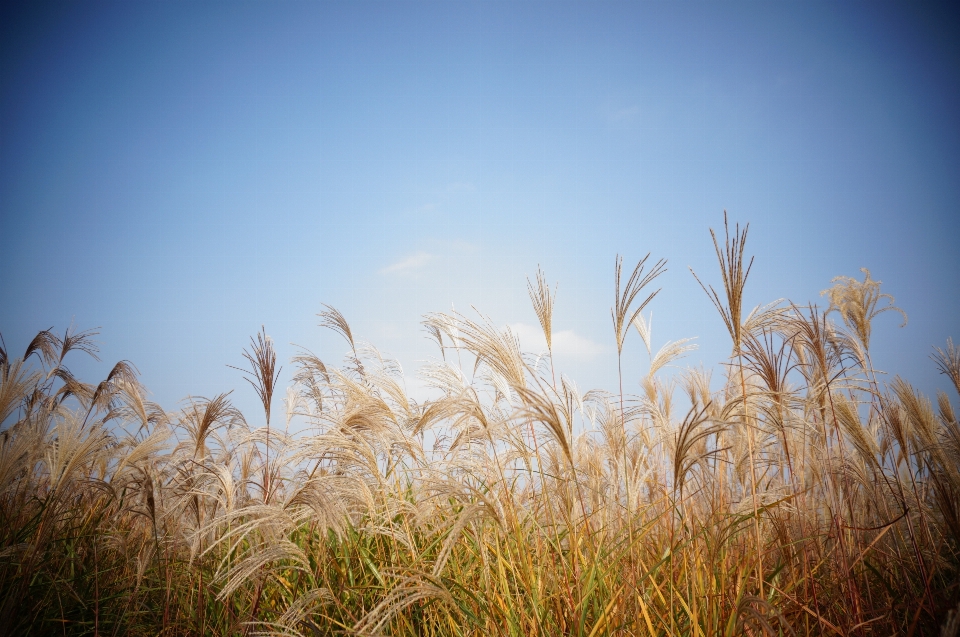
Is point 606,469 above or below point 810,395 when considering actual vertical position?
below

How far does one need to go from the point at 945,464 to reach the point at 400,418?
316 centimetres

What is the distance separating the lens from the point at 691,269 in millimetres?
2369

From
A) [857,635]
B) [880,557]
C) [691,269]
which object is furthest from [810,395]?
[691,269]

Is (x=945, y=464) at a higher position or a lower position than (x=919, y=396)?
lower

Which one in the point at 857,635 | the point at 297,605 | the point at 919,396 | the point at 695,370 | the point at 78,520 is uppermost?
the point at 695,370

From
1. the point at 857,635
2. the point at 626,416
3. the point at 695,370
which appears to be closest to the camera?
the point at 857,635

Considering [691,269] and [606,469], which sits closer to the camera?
[691,269]

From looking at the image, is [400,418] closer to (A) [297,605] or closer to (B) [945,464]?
(A) [297,605]

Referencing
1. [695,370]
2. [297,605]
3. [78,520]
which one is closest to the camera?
[297,605]

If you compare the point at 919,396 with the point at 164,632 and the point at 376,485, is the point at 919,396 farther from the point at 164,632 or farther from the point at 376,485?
the point at 164,632

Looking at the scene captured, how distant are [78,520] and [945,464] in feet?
21.8

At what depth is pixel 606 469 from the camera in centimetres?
434

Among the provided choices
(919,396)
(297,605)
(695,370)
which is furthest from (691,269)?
(695,370)

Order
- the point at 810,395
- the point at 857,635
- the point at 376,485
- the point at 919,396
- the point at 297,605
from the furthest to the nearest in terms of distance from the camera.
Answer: the point at 810,395, the point at 919,396, the point at 376,485, the point at 857,635, the point at 297,605
